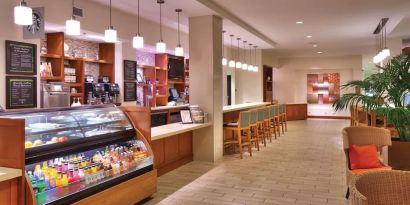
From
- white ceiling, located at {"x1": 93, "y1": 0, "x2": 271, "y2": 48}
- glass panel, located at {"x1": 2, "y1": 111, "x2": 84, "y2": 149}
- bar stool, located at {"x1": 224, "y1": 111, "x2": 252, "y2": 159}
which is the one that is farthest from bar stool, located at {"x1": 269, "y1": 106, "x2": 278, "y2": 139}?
glass panel, located at {"x1": 2, "y1": 111, "x2": 84, "y2": 149}

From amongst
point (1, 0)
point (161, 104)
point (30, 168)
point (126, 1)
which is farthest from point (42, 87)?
point (161, 104)

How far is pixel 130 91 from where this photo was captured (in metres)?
7.73

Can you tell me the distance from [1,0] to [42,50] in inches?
58.8

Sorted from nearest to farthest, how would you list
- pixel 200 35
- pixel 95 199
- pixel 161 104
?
pixel 95 199 < pixel 200 35 < pixel 161 104

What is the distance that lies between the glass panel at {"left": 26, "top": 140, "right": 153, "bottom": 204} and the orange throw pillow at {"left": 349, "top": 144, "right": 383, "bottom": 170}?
2.43 meters

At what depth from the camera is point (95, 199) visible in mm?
3266

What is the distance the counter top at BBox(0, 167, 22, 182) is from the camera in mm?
2504

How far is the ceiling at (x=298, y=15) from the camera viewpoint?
240 inches

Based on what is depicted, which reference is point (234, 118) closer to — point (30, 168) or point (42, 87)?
point (42, 87)

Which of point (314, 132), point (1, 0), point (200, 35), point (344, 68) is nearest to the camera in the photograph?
point (1, 0)

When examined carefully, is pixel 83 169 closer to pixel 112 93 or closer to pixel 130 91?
pixel 112 93

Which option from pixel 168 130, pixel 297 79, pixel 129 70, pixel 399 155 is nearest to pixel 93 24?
pixel 129 70

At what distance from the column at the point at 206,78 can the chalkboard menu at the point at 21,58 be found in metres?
2.78

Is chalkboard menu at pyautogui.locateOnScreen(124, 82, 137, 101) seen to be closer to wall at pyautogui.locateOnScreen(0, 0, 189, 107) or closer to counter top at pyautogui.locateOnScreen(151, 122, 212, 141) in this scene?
wall at pyautogui.locateOnScreen(0, 0, 189, 107)
